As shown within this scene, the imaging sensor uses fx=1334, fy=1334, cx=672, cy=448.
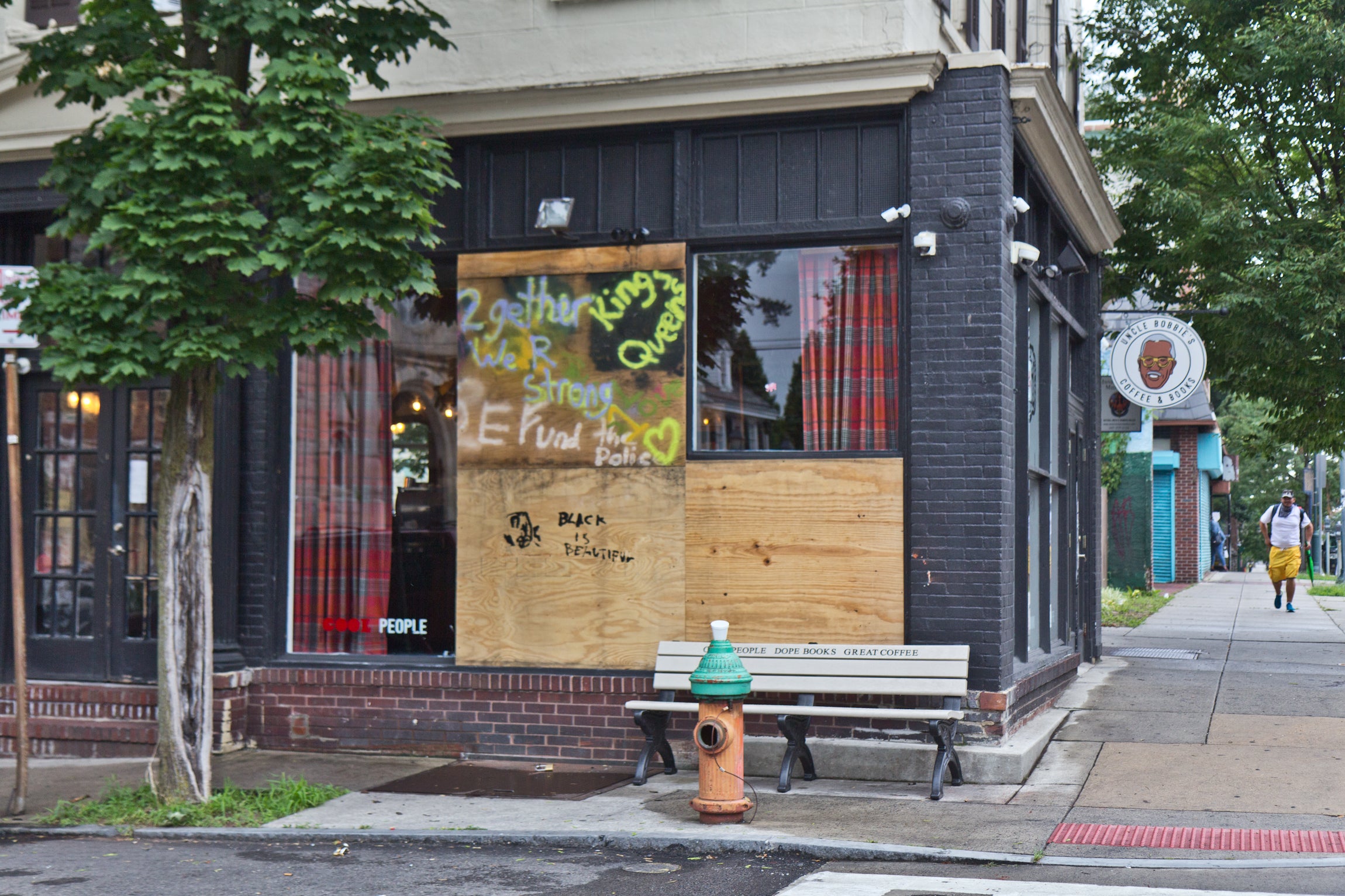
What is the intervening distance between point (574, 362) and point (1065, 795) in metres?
4.25

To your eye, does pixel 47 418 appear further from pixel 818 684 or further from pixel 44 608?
pixel 818 684

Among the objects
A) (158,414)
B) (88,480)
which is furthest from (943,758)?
(88,480)

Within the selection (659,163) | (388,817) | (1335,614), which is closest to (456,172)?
(659,163)

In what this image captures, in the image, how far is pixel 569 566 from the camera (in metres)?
9.20

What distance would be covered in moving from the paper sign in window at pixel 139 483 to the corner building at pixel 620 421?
0.02m

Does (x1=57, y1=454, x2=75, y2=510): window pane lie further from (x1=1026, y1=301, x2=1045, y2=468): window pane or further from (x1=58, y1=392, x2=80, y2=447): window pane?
(x1=1026, y1=301, x2=1045, y2=468): window pane

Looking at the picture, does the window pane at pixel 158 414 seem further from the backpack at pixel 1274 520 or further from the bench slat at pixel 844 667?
the backpack at pixel 1274 520

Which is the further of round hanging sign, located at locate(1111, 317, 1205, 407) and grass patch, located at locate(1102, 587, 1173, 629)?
grass patch, located at locate(1102, 587, 1173, 629)

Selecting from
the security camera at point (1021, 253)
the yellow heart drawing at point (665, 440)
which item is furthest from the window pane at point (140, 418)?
the security camera at point (1021, 253)

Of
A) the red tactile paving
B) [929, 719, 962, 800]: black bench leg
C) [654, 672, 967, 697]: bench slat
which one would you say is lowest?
the red tactile paving

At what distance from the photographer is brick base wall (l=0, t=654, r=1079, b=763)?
898 cm

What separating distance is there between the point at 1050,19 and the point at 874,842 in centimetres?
930

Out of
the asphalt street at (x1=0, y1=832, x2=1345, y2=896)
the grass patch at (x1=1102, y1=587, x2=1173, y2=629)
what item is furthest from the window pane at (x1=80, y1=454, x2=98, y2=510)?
the grass patch at (x1=1102, y1=587, x2=1173, y2=629)

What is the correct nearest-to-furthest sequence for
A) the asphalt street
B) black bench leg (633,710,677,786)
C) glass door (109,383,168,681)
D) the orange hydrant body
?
the asphalt street < the orange hydrant body < black bench leg (633,710,677,786) < glass door (109,383,168,681)
